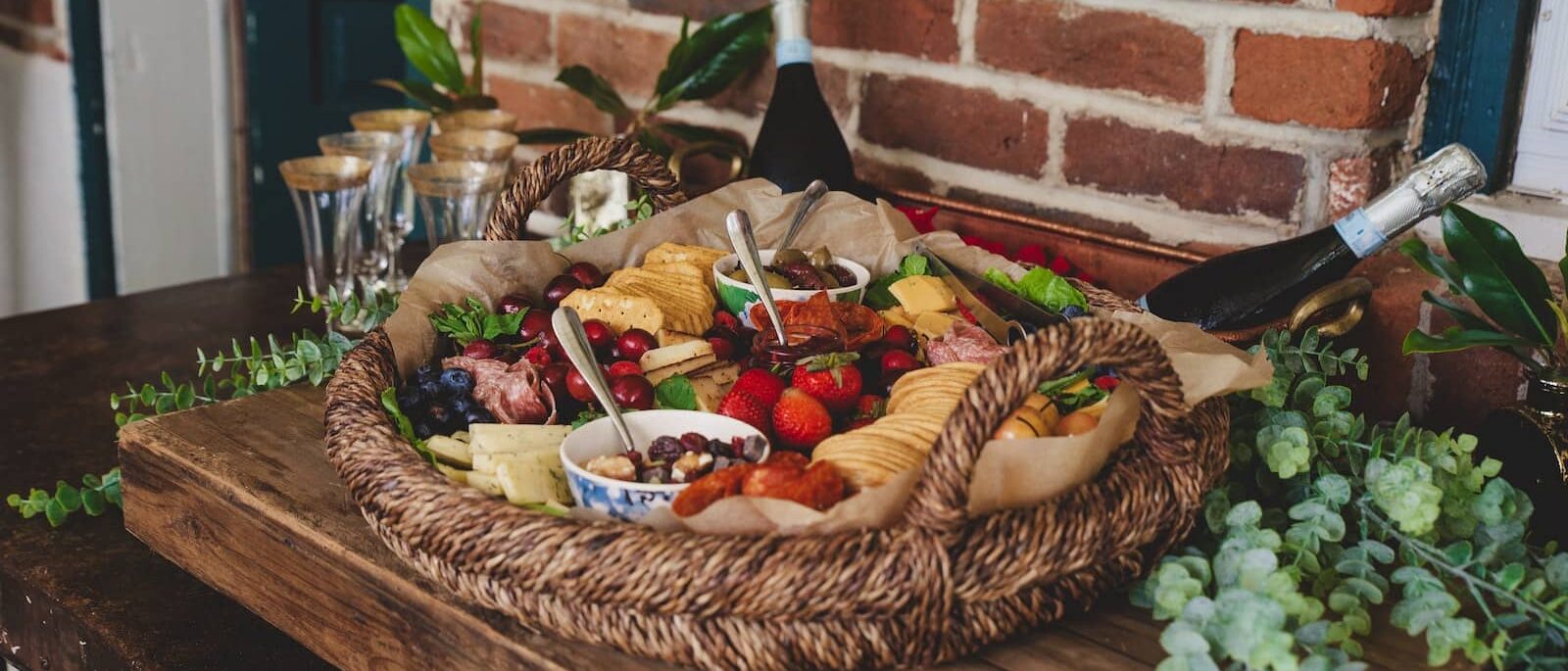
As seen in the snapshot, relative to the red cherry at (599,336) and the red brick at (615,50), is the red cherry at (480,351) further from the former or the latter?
the red brick at (615,50)

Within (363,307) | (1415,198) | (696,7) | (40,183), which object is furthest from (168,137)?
(1415,198)

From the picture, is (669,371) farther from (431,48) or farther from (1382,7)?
(431,48)

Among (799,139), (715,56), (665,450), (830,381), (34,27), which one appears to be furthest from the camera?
(34,27)

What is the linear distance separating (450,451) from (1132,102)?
2.20 ft

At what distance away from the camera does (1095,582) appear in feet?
2.18

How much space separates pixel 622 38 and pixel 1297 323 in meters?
0.86

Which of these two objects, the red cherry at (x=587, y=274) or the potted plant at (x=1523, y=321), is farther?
the red cherry at (x=587, y=274)

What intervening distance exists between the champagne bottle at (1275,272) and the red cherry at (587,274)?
41 cm

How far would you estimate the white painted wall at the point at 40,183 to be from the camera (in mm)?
2283

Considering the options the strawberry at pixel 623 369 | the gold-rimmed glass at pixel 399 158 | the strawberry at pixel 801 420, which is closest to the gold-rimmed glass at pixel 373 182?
the gold-rimmed glass at pixel 399 158

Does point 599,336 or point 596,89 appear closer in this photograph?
point 599,336

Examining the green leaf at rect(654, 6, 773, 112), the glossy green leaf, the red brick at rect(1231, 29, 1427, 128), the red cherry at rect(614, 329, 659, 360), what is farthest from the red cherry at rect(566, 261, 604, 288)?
the glossy green leaf

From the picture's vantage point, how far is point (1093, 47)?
1150 mm

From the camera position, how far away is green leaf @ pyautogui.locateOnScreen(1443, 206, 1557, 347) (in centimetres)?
80
